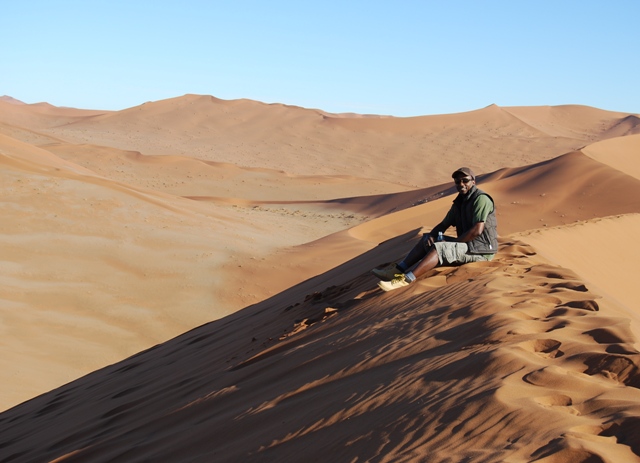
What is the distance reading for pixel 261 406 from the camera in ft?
14.2

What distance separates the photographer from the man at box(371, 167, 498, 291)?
21.4ft

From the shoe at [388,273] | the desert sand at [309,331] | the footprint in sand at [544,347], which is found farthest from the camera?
the shoe at [388,273]

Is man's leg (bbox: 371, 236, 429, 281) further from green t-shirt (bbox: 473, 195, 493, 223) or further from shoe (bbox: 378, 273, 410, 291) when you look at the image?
green t-shirt (bbox: 473, 195, 493, 223)

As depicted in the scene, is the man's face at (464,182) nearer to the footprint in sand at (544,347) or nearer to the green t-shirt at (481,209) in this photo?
the green t-shirt at (481,209)

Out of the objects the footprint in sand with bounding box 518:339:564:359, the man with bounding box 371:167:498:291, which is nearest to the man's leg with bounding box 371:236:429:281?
the man with bounding box 371:167:498:291

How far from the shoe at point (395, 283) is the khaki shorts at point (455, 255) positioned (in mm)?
399

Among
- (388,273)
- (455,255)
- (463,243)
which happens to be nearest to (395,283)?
(388,273)

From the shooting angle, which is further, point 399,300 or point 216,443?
point 399,300

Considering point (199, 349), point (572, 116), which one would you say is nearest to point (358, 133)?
point (572, 116)

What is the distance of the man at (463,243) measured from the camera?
6.51 meters

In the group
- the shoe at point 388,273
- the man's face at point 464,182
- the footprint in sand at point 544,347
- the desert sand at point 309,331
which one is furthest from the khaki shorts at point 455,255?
the footprint in sand at point 544,347

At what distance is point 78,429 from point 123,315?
24.9 ft

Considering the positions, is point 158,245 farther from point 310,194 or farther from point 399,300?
point 310,194

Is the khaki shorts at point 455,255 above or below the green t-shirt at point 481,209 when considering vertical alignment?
below
